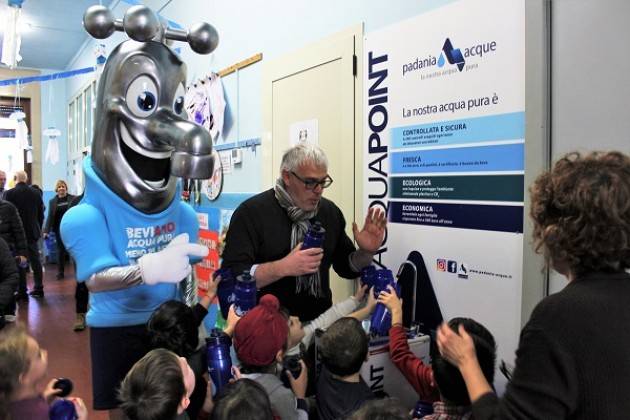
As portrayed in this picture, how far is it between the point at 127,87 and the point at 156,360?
985mm

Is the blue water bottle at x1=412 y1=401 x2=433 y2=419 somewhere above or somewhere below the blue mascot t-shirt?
below

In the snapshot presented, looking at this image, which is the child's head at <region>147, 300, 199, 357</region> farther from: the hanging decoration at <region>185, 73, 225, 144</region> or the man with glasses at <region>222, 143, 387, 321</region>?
the hanging decoration at <region>185, 73, 225, 144</region>

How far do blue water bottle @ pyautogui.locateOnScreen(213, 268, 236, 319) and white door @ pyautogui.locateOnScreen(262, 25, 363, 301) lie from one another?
799mm

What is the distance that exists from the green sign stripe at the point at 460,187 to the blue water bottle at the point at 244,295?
815 millimetres

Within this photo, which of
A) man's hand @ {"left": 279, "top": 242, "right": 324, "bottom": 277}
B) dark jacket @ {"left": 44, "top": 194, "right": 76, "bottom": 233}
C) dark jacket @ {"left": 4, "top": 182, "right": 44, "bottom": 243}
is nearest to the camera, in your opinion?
man's hand @ {"left": 279, "top": 242, "right": 324, "bottom": 277}

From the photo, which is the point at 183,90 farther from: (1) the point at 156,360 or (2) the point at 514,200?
(2) the point at 514,200

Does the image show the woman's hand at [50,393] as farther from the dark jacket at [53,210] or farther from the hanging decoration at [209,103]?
the dark jacket at [53,210]

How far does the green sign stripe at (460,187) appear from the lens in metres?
1.71

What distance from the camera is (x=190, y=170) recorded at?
1.70 meters

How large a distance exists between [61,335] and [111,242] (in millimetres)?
3330

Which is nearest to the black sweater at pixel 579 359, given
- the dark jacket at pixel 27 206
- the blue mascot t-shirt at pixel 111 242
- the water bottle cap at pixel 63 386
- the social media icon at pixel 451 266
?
the social media icon at pixel 451 266

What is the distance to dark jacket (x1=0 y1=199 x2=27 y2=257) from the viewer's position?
Answer: 14.1ft

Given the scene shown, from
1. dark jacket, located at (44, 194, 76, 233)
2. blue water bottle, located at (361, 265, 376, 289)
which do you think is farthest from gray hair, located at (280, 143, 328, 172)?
dark jacket, located at (44, 194, 76, 233)

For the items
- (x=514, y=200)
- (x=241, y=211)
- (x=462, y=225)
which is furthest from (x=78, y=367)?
(x=514, y=200)
